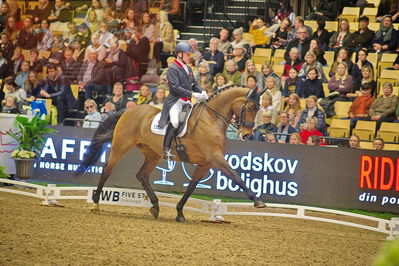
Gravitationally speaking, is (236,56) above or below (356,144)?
above

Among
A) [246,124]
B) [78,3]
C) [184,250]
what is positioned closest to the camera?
[184,250]

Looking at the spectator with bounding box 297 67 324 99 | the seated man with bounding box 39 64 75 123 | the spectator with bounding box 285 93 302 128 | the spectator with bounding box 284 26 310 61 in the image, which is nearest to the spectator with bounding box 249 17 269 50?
the spectator with bounding box 284 26 310 61

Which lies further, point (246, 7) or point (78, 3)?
point (78, 3)

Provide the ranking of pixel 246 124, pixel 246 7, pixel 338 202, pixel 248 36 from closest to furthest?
pixel 246 124 < pixel 338 202 < pixel 248 36 < pixel 246 7

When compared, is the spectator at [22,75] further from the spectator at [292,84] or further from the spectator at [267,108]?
the spectator at [292,84]

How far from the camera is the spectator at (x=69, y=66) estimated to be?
21.2 meters

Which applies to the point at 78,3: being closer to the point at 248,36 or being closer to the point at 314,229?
the point at 248,36

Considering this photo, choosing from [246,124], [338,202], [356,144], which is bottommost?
[338,202]

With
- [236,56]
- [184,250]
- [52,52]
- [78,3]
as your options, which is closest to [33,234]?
[184,250]

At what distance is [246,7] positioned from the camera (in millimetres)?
21531

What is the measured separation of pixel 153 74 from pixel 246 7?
3.55 metres

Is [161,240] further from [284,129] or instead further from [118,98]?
[118,98]

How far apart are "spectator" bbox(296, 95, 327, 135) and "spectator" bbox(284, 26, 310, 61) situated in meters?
2.28

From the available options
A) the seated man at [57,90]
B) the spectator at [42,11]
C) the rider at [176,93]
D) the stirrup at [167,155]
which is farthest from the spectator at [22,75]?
the stirrup at [167,155]
